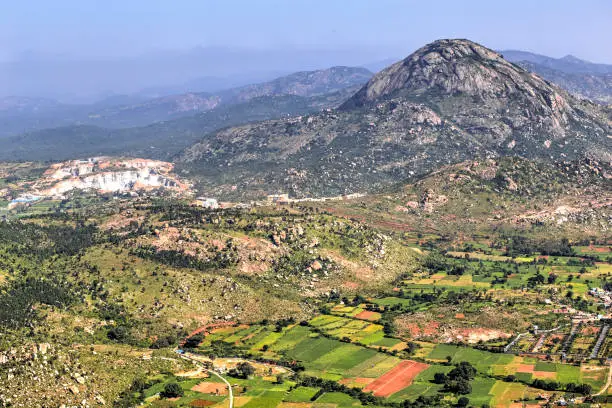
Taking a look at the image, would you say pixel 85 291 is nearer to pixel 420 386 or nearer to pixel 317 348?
pixel 317 348

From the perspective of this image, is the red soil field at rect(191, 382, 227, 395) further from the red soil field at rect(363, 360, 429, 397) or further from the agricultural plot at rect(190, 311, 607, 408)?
the red soil field at rect(363, 360, 429, 397)

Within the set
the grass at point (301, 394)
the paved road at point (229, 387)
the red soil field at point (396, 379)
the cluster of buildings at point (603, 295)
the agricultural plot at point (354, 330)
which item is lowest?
the agricultural plot at point (354, 330)

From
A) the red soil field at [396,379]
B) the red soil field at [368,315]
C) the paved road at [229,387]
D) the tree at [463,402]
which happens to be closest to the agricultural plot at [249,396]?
the paved road at [229,387]

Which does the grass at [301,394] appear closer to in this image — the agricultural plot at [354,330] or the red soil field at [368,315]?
the agricultural plot at [354,330]

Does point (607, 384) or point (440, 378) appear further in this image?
point (440, 378)

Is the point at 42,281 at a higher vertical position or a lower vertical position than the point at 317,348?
higher

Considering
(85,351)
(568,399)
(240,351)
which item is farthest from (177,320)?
(568,399)

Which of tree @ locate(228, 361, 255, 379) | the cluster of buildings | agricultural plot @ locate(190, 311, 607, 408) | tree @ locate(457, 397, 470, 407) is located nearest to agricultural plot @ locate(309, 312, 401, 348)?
agricultural plot @ locate(190, 311, 607, 408)

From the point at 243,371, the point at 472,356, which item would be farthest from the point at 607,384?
the point at 243,371

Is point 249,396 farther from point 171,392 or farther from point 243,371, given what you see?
point 171,392
